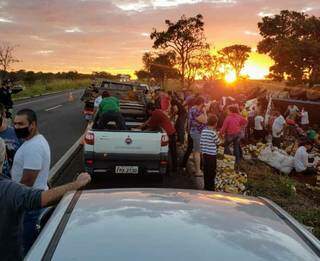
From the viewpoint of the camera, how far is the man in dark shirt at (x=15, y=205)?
3.72m

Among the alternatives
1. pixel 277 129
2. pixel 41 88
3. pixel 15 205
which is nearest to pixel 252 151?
pixel 277 129

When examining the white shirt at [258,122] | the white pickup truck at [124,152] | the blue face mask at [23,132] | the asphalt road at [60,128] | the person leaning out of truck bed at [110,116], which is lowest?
the asphalt road at [60,128]

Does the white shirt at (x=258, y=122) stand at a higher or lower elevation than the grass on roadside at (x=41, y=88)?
higher

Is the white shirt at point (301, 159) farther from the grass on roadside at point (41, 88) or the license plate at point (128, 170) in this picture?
the grass on roadside at point (41, 88)

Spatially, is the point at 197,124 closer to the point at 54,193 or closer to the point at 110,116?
the point at 110,116

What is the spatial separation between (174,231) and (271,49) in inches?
1687

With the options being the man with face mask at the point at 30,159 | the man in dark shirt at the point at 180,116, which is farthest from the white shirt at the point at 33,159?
the man in dark shirt at the point at 180,116

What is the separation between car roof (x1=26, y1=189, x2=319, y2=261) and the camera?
238 centimetres

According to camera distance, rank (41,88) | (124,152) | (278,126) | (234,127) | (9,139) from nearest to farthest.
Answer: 1. (9,139)
2. (124,152)
3. (234,127)
4. (278,126)
5. (41,88)

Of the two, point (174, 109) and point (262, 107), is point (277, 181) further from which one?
point (262, 107)

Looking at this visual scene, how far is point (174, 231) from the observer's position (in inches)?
103

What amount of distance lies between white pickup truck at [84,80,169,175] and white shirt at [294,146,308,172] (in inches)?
216

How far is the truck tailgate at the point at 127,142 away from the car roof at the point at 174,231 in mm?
8026

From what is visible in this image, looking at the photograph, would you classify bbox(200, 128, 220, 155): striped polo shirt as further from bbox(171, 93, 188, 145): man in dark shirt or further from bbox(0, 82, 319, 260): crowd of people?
bbox(171, 93, 188, 145): man in dark shirt
